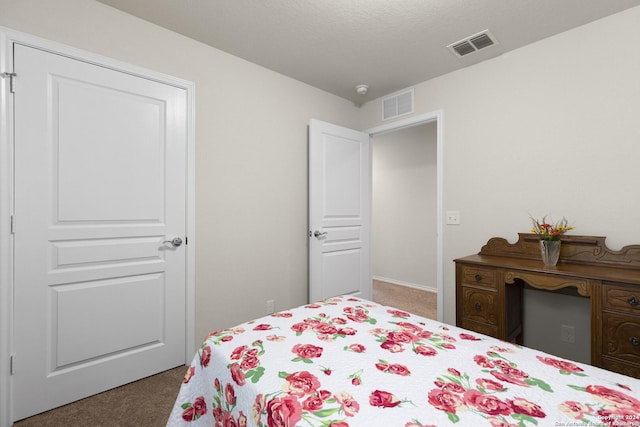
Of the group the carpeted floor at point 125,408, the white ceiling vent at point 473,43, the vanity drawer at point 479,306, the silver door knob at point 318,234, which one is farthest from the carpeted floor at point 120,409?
Answer: the white ceiling vent at point 473,43

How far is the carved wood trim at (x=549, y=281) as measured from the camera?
1.73 m

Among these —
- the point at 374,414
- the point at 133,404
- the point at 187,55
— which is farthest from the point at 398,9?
the point at 133,404

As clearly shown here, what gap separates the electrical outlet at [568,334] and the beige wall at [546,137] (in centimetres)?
67

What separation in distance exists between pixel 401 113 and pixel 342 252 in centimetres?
157

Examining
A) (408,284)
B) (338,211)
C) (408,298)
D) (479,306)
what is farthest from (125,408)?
(408,284)

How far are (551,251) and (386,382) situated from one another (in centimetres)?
176

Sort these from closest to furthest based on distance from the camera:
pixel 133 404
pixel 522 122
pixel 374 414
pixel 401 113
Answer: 1. pixel 374 414
2. pixel 133 404
3. pixel 522 122
4. pixel 401 113

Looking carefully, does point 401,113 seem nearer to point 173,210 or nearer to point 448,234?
point 448,234

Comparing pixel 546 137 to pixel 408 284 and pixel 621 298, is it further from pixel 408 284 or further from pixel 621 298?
pixel 408 284

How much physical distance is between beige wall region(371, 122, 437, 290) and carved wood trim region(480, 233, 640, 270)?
1.94 metres

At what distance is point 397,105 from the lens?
3188 mm

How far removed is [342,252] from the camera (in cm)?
317

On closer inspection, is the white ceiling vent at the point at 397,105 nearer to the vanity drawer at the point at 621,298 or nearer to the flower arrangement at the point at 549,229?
the flower arrangement at the point at 549,229

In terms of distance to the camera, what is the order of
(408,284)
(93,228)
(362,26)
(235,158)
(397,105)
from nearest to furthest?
(93,228) < (362,26) < (235,158) < (397,105) < (408,284)
